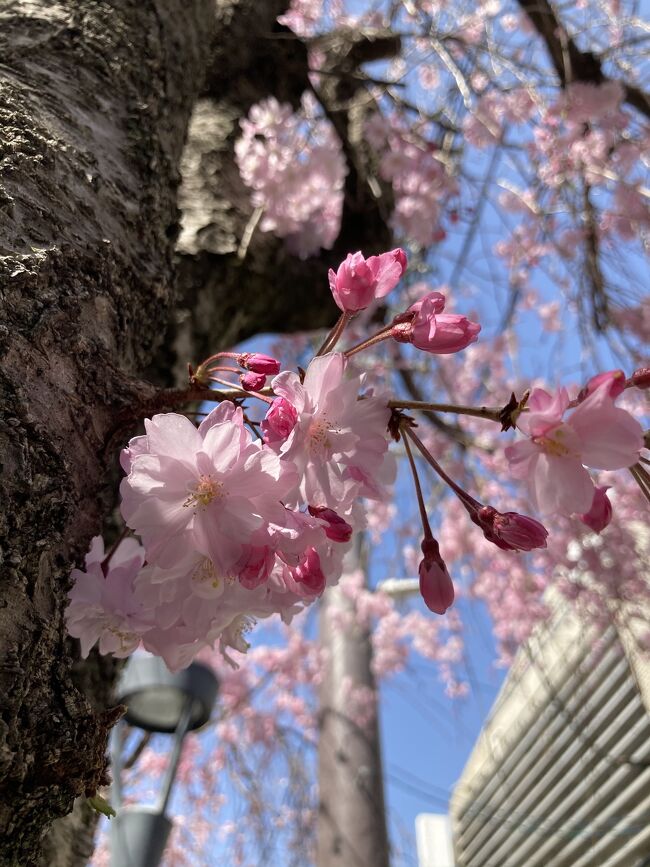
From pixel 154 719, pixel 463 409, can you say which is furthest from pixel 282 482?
pixel 154 719

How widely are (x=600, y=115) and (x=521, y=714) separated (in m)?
5.01

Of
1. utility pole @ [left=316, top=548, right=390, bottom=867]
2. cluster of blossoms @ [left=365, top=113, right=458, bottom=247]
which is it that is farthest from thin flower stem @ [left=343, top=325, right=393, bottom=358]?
utility pole @ [left=316, top=548, right=390, bottom=867]

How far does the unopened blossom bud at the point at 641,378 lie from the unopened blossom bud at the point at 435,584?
0.26m

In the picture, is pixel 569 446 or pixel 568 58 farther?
pixel 568 58

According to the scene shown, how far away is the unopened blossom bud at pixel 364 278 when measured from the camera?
68 cm

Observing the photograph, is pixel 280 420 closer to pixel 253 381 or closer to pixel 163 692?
pixel 253 381

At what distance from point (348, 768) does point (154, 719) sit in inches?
67.4

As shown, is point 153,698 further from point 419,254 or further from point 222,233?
point 419,254

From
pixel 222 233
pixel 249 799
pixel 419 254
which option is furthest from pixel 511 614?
pixel 222 233

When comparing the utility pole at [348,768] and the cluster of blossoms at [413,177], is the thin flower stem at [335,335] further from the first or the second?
the utility pole at [348,768]

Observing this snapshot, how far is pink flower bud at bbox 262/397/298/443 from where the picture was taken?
600 millimetres

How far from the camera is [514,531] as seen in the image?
0.62m

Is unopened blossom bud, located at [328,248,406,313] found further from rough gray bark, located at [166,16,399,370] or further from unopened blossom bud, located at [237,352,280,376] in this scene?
rough gray bark, located at [166,16,399,370]

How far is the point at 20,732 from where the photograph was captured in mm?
512
